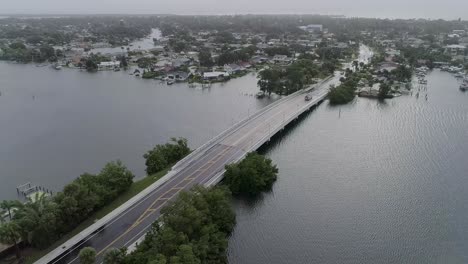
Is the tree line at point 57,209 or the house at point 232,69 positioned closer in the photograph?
the tree line at point 57,209

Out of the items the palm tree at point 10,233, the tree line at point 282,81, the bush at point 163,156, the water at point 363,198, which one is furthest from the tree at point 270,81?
the palm tree at point 10,233

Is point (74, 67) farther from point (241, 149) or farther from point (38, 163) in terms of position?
point (241, 149)

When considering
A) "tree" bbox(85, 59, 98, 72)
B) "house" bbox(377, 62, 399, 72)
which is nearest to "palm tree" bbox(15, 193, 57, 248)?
"tree" bbox(85, 59, 98, 72)

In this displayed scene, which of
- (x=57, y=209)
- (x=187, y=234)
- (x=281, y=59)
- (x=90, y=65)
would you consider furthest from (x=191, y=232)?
(x=281, y=59)

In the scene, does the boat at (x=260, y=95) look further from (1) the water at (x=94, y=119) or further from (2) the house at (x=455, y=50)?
(2) the house at (x=455, y=50)

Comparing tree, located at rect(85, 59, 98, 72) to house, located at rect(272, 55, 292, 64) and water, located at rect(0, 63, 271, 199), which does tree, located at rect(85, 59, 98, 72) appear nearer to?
water, located at rect(0, 63, 271, 199)

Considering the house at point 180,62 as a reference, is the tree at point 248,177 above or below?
below

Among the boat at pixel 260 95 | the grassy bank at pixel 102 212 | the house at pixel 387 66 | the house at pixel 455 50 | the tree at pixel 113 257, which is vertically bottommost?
the grassy bank at pixel 102 212
